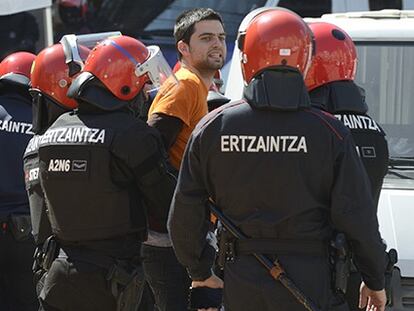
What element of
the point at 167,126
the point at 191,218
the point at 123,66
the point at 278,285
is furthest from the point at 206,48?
the point at 278,285

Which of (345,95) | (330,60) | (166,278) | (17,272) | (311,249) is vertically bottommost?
(17,272)

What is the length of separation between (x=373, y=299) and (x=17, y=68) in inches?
98.5

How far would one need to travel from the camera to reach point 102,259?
4.03 metres

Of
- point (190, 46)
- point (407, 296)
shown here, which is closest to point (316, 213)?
point (407, 296)

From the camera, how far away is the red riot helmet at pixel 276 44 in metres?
3.61

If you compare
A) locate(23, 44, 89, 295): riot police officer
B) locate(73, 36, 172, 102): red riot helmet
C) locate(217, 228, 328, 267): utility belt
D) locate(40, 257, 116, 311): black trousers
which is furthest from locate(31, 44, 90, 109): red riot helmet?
locate(217, 228, 328, 267): utility belt

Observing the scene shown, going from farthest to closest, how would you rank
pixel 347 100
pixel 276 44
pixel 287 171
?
1. pixel 347 100
2. pixel 276 44
3. pixel 287 171

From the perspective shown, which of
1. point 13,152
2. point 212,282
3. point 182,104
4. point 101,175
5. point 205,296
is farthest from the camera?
point 13,152

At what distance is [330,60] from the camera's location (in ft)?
13.8

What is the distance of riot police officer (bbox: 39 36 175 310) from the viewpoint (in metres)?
3.99

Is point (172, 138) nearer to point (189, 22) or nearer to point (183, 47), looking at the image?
point (183, 47)

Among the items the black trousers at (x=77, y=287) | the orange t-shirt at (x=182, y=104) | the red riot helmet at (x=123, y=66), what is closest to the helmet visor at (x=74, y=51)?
Result: the red riot helmet at (x=123, y=66)

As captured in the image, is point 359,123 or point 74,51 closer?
point 359,123

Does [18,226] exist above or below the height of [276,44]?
below
